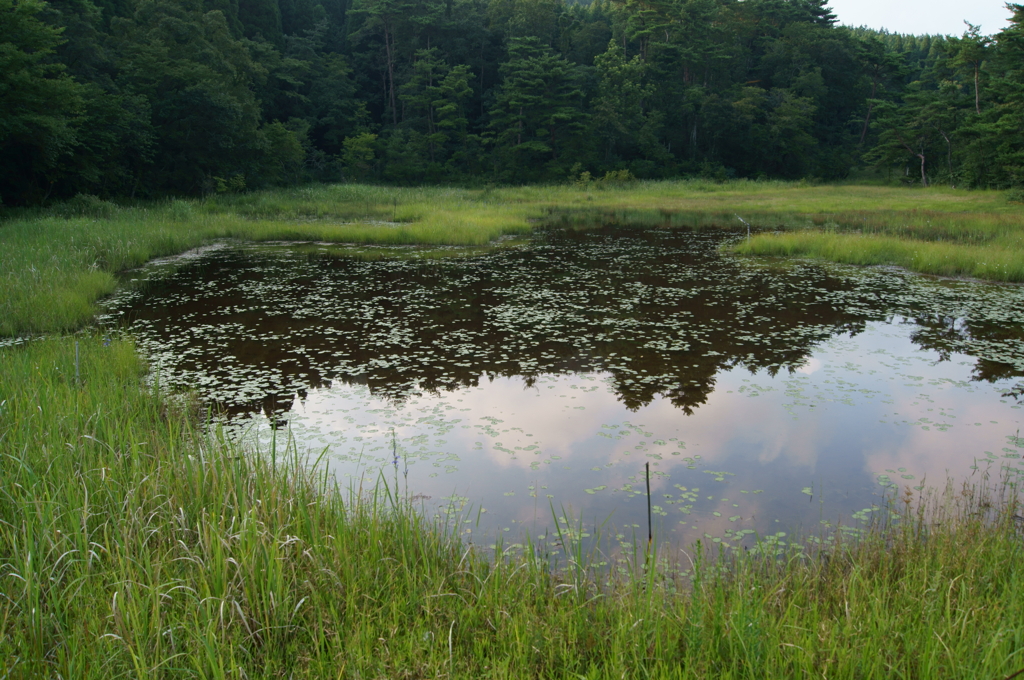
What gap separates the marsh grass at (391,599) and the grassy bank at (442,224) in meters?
5.82

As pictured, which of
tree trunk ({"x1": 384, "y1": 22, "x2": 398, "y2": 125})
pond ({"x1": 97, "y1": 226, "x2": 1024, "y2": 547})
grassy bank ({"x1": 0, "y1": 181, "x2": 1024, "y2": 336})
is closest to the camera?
pond ({"x1": 97, "y1": 226, "x2": 1024, "y2": 547})

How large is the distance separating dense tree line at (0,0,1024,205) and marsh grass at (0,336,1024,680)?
904 inches

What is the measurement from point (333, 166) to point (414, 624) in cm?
4107

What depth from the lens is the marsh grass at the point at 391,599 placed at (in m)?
2.24

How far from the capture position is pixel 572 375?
6855 millimetres

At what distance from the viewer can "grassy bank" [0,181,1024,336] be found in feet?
31.7

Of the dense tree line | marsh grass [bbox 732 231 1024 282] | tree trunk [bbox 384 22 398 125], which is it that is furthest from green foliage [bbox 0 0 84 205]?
tree trunk [bbox 384 22 398 125]

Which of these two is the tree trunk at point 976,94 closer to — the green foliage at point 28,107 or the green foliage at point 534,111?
the green foliage at point 534,111

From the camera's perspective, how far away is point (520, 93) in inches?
1558

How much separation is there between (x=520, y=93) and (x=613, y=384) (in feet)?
119

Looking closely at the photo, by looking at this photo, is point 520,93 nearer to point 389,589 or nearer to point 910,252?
point 910,252

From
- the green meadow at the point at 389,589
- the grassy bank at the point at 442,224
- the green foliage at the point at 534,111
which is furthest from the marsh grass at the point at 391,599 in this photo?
the green foliage at the point at 534,111

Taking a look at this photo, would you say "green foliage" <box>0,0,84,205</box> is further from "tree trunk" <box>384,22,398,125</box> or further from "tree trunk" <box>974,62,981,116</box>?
"tree trunk" <box>974,62,981,116</box>

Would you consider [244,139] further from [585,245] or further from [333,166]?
[585,245]
